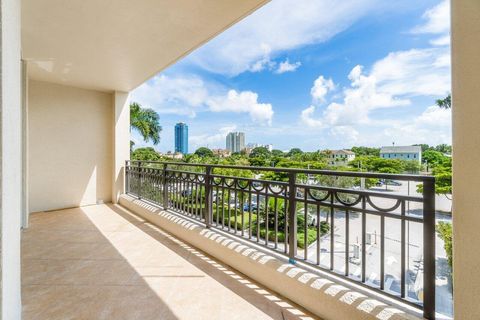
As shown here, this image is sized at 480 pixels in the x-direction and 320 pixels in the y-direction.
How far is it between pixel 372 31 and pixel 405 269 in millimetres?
35218

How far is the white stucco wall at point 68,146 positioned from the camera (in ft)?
16.3

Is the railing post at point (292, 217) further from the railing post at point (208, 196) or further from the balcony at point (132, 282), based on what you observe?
the railing post at point (208, 196)

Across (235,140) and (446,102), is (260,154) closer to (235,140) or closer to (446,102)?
(446,102)

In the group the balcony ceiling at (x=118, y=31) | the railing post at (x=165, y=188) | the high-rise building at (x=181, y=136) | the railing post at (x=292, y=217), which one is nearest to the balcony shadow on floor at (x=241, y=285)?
the railing post at (x=292, y=217)

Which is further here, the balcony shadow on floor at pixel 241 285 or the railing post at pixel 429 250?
the balcony shadow on floor at pixel 241 285

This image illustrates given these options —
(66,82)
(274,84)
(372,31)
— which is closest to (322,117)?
(274,84)

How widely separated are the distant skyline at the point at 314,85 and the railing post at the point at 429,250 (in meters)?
21.7

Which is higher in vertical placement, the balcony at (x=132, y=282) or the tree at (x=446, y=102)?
the tree at (x=446, y=102)

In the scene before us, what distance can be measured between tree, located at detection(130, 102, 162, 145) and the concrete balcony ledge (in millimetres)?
8311

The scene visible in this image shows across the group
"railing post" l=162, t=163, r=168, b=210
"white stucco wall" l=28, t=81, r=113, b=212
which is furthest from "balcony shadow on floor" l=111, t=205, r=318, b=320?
"white stucco wall" l=28, t=81, r=113, b=212

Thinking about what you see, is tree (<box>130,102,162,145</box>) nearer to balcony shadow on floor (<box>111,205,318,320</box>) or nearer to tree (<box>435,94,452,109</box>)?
balcony shadow on floor (<box>111,205,318,320</box>)

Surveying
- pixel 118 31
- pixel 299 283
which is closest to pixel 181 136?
pixel 118 31

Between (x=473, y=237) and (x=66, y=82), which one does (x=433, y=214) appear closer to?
(x=473, y=237)

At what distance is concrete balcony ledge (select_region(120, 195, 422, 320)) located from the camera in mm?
1507
